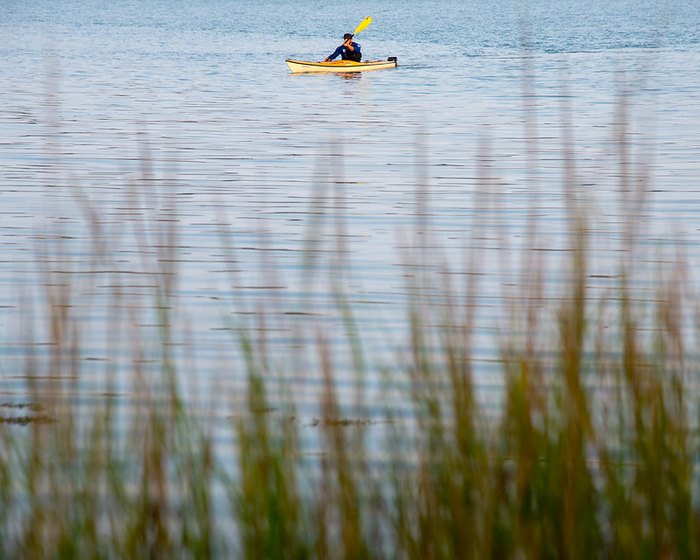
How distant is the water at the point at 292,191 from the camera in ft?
17.6

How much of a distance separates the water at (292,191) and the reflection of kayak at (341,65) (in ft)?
1.40

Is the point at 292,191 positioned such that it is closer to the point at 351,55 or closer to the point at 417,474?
the point at 417,474

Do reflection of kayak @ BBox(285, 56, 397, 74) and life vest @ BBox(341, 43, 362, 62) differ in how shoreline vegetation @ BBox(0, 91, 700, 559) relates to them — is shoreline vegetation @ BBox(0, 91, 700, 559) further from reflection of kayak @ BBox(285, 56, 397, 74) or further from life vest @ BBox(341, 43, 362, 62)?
reflection of kayak @ BBox(285, 56, 397, 74)

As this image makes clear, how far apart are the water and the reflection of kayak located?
427 mm

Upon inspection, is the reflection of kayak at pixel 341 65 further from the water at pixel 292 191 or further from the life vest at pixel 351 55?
the water at pixel 292 191

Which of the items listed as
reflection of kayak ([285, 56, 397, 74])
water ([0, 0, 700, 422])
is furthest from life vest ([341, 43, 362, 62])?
water ([0, 0, 700, 422])

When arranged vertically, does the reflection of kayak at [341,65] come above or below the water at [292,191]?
above

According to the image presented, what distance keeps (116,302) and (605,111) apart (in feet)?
65.6

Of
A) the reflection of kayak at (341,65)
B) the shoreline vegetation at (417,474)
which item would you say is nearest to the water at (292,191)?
the shoreline vegetation at (417,474)

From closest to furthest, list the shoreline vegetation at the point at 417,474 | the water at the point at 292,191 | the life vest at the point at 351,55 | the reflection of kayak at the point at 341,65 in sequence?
the shoreline vegetation at the point at 417,474
the water at the point at 292,191
the life vest at the point at 351,55
the reflection of kayak at the point at 341,65

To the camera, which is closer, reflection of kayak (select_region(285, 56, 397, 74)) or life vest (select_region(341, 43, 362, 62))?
life vest (select_region(341, 43, 362, 62))

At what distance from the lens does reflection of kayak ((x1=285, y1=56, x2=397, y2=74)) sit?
3091cm

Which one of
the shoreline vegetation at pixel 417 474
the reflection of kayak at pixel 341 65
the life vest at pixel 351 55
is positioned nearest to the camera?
the shoreline vegetation at pixel 417 474

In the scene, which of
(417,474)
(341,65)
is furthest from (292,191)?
(341,65)
